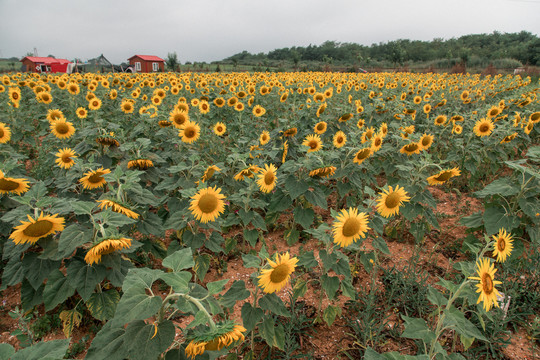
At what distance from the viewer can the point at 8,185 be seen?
2207mm

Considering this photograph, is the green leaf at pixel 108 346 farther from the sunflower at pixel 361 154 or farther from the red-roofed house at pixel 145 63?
the red-roofed house at pixel 145 63

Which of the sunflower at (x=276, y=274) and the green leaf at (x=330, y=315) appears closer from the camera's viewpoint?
the sunflower at (x=276, y=274)

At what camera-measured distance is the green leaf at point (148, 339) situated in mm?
1100

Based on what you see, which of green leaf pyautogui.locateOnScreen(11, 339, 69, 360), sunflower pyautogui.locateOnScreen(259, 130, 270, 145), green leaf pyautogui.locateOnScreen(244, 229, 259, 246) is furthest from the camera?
sunflower pyautogui.locateOnScreen(259, 130, 270, 145)

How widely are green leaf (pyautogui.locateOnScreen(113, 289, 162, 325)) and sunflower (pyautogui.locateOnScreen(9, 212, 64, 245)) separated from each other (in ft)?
3.47

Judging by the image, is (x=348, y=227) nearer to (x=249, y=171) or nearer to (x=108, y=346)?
(x=249, y=171)

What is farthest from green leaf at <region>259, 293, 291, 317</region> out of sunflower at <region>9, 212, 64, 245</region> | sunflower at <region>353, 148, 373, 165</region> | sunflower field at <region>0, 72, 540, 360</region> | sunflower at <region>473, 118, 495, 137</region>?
sunflower at <region>473, 118, 495, 137</region>

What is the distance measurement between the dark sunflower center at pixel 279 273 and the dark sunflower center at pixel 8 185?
2139 mm

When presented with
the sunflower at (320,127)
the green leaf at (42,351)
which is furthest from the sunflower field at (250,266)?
the sunflower at (320,127)

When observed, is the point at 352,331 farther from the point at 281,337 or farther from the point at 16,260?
the point at 16,260

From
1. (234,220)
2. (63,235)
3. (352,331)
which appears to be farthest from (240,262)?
(63,235)

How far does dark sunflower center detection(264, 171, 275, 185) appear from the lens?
8.59 feet

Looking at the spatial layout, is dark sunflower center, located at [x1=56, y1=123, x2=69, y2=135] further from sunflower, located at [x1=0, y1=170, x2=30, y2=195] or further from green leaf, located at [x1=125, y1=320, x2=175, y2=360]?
green leaf, located at [x1=125, y1=320, x2=175, y2=360]

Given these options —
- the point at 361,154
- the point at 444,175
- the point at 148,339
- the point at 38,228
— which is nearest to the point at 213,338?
the point at 148,339
